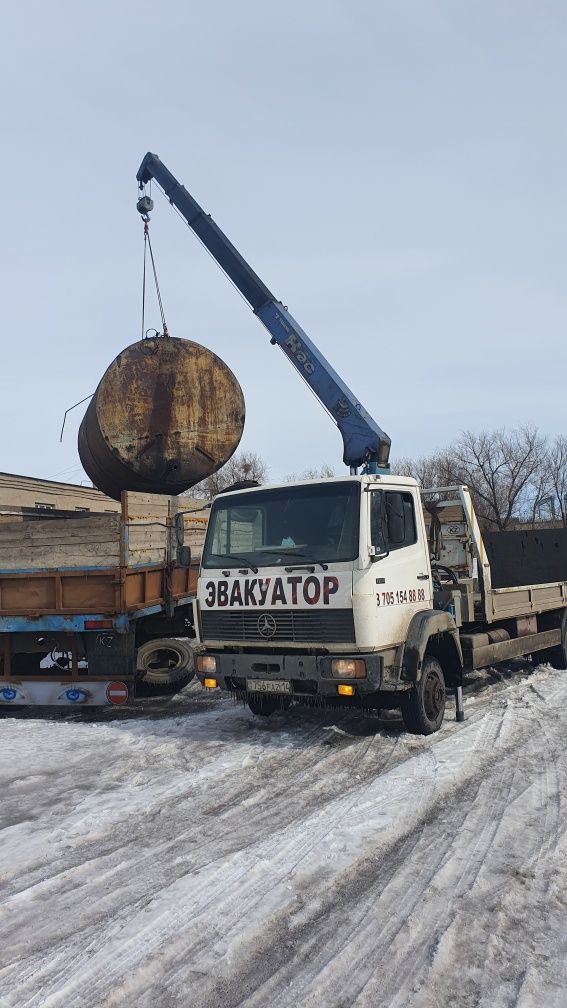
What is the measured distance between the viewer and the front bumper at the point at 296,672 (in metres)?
6.23

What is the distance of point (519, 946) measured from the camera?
3242mm

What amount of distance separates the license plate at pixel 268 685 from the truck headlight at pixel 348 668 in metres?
0.50

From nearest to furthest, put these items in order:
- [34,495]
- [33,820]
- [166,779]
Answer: [33,820] < [166,779] < [34,495]

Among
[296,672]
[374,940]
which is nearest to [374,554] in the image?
[296,672]

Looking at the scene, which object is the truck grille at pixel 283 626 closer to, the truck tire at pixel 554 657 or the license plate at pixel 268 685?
the license plate at pixel 268 685

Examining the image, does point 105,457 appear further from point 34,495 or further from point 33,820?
point 34,495

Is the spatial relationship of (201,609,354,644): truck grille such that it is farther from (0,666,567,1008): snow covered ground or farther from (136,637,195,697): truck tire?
(136,637,195,697): truck tire

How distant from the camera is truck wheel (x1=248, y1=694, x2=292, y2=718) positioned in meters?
7.23

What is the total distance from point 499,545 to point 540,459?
1638 inches

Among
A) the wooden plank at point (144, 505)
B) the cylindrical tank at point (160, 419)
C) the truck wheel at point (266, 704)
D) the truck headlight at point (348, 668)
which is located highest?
the cylindrical tank at point (160, 419)

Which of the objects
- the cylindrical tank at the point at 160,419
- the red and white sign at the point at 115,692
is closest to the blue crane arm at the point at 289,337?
the cylindrical tank at the point at 160,419

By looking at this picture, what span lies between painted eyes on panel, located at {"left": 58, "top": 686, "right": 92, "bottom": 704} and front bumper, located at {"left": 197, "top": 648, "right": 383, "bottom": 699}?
6.06 ft

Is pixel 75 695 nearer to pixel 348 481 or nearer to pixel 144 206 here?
pixel 348 481

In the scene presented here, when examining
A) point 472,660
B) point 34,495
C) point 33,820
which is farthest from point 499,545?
point 34,495
